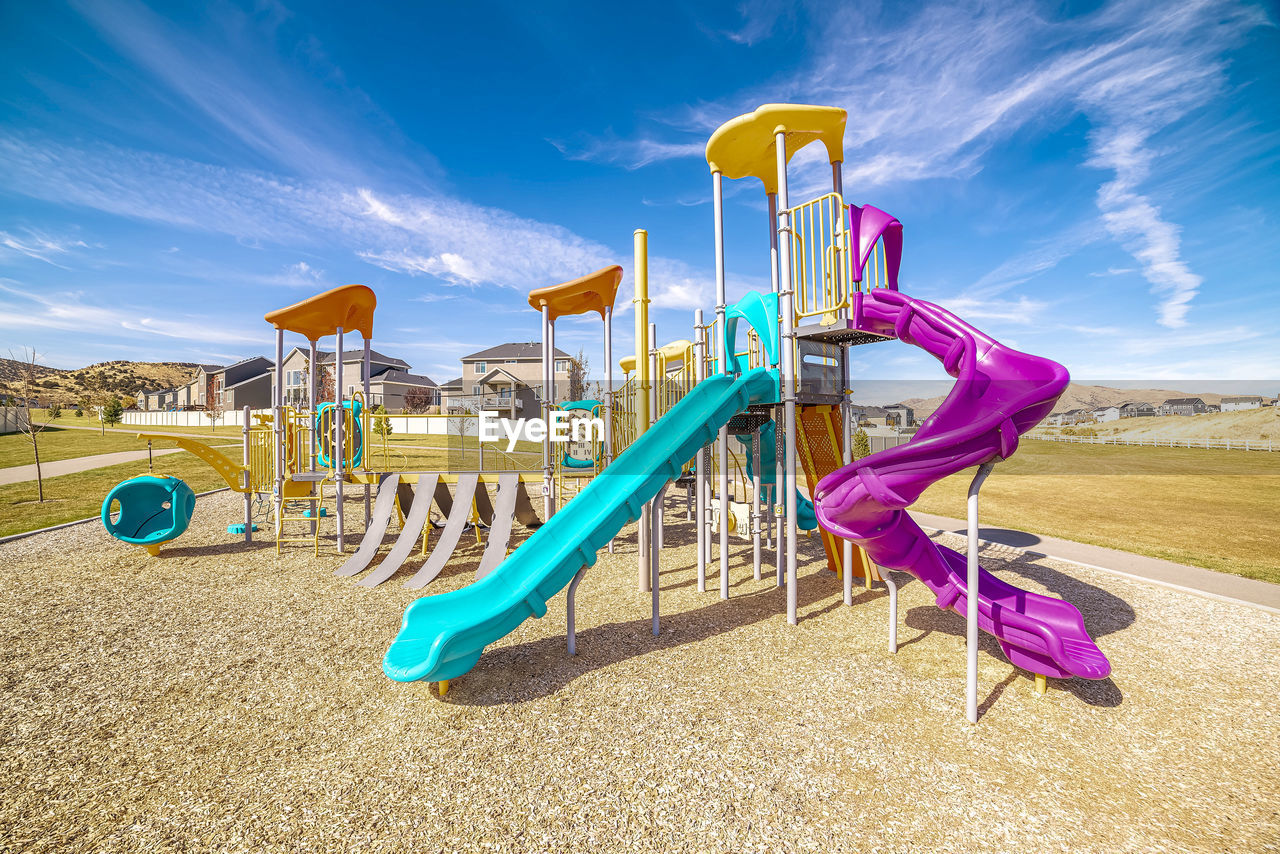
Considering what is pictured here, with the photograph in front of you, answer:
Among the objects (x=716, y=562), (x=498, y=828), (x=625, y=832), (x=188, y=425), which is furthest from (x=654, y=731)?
(x=188, y=425)

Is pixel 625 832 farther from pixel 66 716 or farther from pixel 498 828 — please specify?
pixel 66 716

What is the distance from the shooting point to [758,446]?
29.7ft

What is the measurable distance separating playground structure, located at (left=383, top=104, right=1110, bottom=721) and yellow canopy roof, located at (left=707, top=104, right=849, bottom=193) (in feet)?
0.07

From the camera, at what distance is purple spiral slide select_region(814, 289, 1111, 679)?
4133 mm

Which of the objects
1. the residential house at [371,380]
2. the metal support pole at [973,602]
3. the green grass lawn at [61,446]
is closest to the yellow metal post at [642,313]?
the metal support pole at [973,602]

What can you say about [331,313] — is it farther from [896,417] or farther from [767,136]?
[896,417]

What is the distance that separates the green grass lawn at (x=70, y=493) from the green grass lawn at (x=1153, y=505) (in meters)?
21.2

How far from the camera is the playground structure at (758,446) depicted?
4.36m

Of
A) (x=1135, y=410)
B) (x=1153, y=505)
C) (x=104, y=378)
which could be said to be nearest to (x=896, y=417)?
(x=1153, y=505)

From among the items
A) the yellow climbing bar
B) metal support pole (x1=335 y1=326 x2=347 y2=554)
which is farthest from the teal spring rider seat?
metal support pole (x1=335 y1=326 x2=347 y2=554)

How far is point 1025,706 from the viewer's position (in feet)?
14.4

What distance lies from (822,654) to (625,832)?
9.87ft

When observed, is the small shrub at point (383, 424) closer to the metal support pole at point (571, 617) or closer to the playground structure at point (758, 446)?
the playground structure at point (758, 446)

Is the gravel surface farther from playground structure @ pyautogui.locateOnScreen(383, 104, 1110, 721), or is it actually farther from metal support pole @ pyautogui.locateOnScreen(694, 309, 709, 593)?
metal support pole @ pyautogui.locateOnScreen(694, 309, 709, 593)
